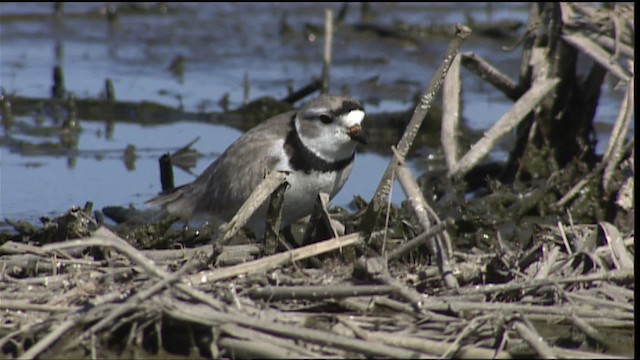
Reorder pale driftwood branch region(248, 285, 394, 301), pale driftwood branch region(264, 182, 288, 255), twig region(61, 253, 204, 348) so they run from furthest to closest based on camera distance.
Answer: pale driftwood branch region(264, 182, 288, 255) < pale driftwood branch region(248, 285, 394, 301) < twig region(61, 253, 204, 348)

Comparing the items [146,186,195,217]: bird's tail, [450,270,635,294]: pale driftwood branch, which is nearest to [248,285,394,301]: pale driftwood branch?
[450,270,635,294]: pale driftwood branch

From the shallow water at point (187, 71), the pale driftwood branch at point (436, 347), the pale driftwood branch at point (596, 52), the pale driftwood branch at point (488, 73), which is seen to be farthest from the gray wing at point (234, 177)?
the pale driftwood branch at point (436, 347)

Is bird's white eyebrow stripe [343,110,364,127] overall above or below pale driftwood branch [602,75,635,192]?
above

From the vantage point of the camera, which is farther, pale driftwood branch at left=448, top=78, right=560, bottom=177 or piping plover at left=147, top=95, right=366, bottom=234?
pale driftwood branch at left=448, top=78, right=560, bottom=177

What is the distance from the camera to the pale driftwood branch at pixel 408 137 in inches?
227

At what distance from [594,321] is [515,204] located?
356 centimetres

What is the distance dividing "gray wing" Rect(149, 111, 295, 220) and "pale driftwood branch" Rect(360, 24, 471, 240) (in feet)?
4.52

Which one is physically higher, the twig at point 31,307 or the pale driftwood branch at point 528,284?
the pale driftwood branch at point 528,284

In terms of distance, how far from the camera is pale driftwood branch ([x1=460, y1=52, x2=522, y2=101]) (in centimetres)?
909

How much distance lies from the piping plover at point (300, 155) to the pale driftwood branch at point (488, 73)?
2017 millimetres

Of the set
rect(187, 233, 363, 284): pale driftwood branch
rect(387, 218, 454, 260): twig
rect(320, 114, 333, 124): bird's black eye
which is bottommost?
rect(187, 233, 363, 284): pale driftwood branch

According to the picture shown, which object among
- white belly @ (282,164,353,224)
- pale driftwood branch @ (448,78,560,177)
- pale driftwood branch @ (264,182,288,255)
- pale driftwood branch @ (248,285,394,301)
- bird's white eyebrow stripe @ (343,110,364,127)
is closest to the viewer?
pale driftwood branch @ (248,285,394,301)

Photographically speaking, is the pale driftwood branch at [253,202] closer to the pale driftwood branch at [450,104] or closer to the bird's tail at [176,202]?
the bird's tail at [176,202]

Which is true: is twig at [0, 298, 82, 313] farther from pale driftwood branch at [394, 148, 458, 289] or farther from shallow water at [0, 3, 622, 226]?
shallow water at [0, 3, 622, 226]
